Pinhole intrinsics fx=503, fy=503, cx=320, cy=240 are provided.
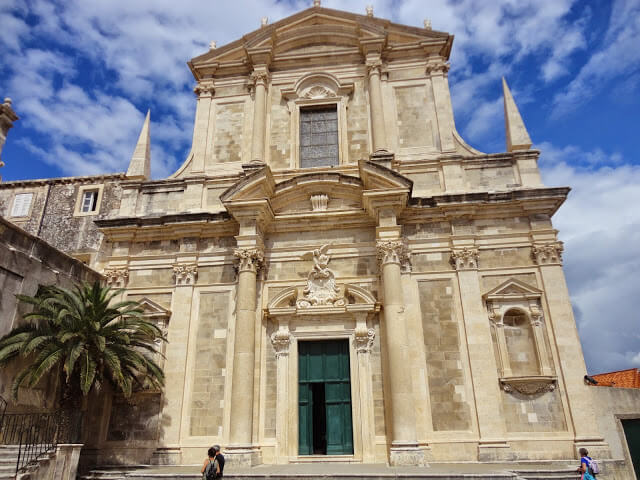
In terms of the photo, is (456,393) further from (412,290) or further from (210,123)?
(210,123)

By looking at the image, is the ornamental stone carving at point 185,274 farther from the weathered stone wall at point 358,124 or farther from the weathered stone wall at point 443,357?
the weathered stone wall at point 443,357

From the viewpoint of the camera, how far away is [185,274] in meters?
14.1

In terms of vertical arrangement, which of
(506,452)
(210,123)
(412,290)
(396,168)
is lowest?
(506,452)

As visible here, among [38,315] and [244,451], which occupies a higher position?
Result: [38,315]

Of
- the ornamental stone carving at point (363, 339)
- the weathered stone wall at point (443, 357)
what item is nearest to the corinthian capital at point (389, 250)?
the weathered stone wall at point (443, 357)

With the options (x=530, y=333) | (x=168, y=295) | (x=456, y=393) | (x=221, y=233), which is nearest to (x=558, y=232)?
(x=530, y=333)

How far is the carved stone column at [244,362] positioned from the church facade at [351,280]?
0.05 metres

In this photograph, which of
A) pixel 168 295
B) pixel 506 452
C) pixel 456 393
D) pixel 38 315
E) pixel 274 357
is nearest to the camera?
pixel 38 315

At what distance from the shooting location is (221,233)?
14453 millimetres

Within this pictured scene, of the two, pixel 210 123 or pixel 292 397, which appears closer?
pixel 292 397

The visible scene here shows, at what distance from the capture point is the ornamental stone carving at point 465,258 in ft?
43.1

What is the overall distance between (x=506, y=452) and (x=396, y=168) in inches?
312

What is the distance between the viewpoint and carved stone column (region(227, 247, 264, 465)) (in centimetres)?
1154

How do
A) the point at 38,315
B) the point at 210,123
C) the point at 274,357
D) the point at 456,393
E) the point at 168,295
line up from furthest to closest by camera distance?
the point at 210,123, the point at 168,295, the point at 274,357, the point at 456,393, the point at 38,315
